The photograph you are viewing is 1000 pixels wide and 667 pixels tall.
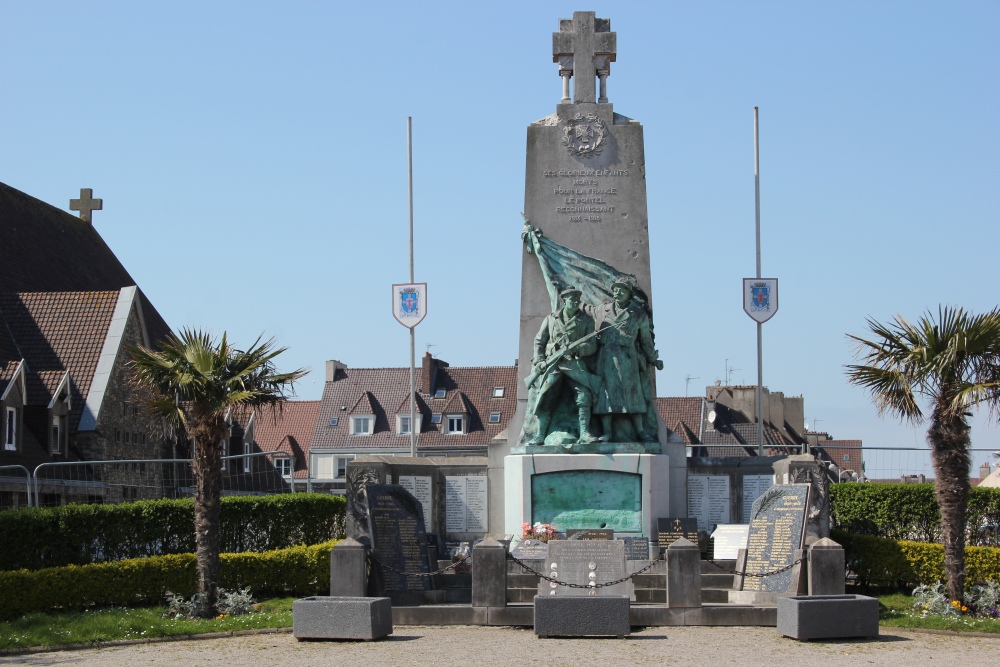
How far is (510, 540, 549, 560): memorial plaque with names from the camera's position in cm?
1936

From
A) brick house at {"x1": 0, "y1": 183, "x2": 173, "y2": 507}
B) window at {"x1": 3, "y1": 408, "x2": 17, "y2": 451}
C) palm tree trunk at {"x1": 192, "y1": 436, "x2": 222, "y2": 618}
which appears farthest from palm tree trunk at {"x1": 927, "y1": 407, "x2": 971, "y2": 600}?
window at {"x1": 3, "y1": 408, "x2": 17, "y2": 451}

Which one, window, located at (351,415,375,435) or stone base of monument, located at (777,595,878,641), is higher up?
window, located at (351,415,375,435)

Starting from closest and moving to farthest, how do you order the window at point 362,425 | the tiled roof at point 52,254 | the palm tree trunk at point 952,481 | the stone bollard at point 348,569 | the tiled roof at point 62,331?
the stone bollard at point 348,569
the palm tree trunk at point 952,481
the tiled roof at point 62,331
the tiled roof at point 52,254
the window at point 362,425

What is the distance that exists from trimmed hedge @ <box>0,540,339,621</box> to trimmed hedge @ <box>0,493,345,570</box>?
70 cm

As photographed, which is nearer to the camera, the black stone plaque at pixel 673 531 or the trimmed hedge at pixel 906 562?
the trimmed hedge at pixel 906 562

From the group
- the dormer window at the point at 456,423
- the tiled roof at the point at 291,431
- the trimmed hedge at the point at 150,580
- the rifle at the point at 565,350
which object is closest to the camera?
the trimmed hedge at the point at 150,580

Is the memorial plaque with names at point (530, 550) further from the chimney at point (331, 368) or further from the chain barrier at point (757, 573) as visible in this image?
the chimney at point (331, 368)

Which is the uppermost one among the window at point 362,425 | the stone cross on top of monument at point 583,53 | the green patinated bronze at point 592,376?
the stone cross on top of monument at point 583,53

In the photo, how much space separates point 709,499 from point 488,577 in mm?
6260

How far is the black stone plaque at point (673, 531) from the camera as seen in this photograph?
2066cm

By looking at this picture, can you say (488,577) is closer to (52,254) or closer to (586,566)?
(586,566)

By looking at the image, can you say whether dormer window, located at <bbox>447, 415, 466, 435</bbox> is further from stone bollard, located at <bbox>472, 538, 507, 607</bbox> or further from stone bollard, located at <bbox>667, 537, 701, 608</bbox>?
stone bollard, located at <bbox>667, 537, 701, 608</bbox>

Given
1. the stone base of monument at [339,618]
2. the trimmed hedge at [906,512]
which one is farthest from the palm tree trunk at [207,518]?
the trimmed hedge at [906,512]

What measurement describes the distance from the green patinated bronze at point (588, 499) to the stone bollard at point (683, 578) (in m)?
3.77
